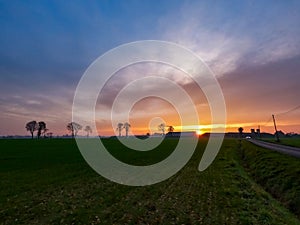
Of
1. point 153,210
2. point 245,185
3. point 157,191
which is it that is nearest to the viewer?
point 153,210

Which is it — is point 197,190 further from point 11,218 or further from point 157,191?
point 11,218

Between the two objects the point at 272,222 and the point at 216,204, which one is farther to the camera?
the point at 216,204

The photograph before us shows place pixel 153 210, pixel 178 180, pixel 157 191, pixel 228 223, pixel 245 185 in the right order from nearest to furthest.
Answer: pixel 228 223
pixel 153 210
pixel 157 191
pixel 245 185
pixel 178 180

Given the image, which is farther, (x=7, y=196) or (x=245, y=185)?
(x=245, y=185)

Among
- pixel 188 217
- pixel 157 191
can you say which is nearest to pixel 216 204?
pixel 188 217

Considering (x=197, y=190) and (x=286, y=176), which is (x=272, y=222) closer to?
(x=197, y=190)

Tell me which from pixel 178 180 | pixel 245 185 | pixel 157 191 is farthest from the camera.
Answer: pixel 178 180

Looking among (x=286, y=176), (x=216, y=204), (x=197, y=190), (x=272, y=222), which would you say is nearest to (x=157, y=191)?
(x=197, y=190)

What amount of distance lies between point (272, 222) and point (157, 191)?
8320 millimetres

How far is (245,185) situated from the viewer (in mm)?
22469

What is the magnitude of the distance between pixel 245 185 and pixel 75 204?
13.4 meters

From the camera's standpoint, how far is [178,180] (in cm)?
2478

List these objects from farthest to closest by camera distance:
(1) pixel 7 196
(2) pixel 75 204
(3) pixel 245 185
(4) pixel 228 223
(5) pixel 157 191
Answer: (3) pixel 245 185 → (5) pixel 157 191 → (1) pixel 7 196 → (2) pixel 75 204 → (4) pixel 228 223

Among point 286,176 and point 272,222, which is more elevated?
point 286,176
